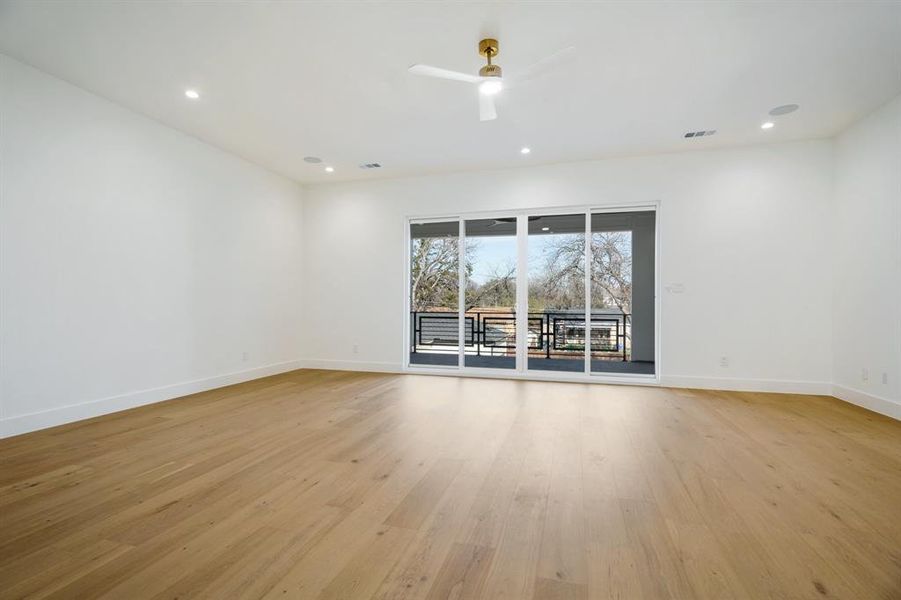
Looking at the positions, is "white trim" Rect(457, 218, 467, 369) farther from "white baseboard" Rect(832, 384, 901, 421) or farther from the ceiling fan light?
"white baseboard" Rect(832, 384, 901, 421)

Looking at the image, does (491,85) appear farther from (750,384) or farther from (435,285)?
(750,384)

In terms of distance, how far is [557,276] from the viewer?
5.49m

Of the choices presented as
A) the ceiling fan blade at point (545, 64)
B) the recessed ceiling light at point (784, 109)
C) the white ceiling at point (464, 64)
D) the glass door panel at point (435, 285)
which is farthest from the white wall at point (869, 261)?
the glass door panel at point (435, 285)

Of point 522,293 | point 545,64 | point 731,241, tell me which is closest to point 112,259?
point 545,64

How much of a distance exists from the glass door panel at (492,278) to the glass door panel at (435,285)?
179 millimetres

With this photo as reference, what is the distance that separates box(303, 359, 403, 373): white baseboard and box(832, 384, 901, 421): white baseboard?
505cm

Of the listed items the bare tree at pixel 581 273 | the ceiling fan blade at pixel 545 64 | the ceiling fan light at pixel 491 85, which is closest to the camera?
the ceiling fan blade at pixel 545 64

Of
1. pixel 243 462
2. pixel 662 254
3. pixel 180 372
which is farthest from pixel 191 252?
pixel 662 254

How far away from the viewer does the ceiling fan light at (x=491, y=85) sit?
2.80 metres

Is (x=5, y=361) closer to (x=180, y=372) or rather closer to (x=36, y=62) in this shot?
(x=180, y=372)

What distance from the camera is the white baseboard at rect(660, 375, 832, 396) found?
14.5ft

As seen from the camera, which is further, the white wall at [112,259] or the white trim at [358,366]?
the white trim at [358,366]

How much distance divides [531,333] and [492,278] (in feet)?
3.10

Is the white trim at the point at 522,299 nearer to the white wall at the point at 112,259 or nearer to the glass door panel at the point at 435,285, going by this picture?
the glass door panel at the point at 435,285
